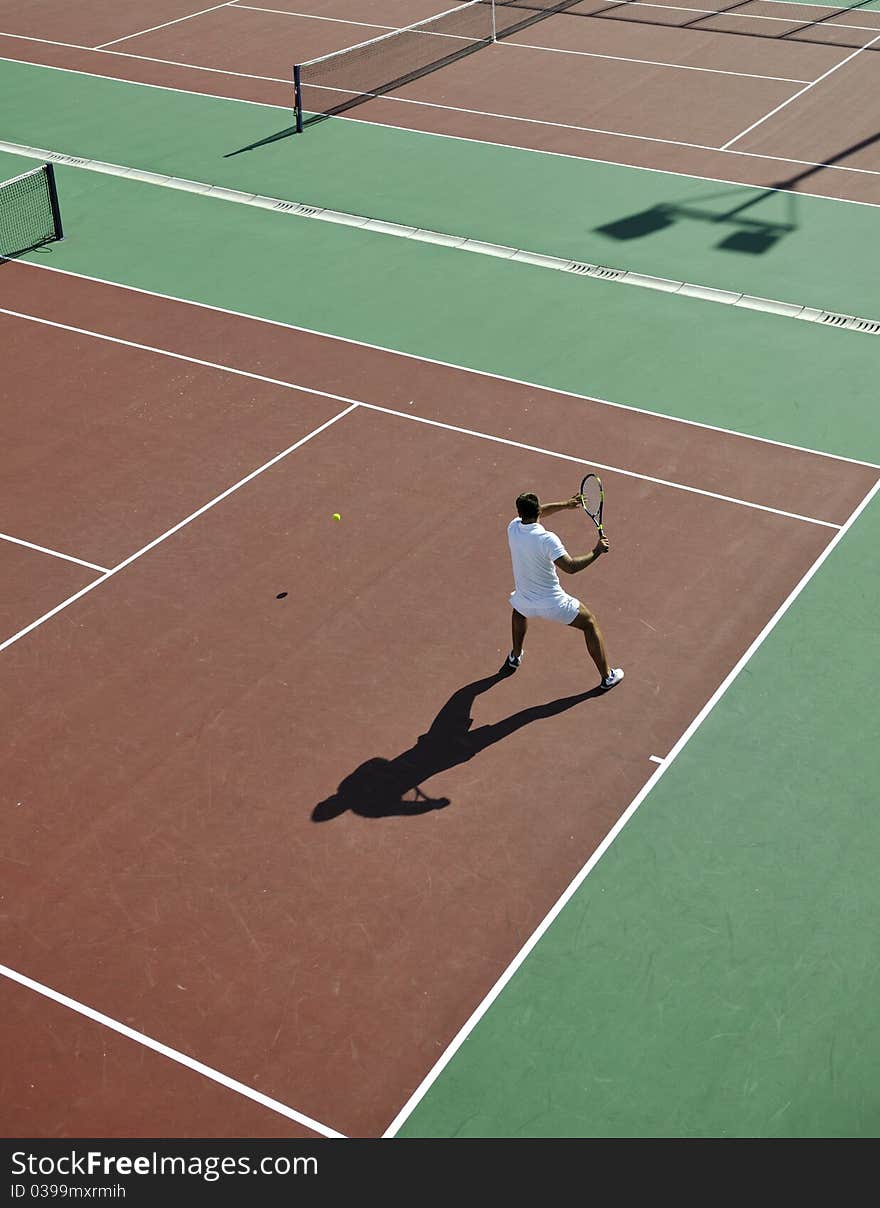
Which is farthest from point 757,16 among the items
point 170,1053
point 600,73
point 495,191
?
point 170,1053

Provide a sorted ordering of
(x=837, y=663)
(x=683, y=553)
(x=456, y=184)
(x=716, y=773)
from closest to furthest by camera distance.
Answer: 1. (x=716, y=773)
2. (x=837, y=663)
3. (x=683, y=553)
4. (x=456, y=184)

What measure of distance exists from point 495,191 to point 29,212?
6.77 m

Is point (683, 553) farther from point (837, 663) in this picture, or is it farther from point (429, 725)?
point (429, 725)

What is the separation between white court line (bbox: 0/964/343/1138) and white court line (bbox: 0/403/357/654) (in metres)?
3.84

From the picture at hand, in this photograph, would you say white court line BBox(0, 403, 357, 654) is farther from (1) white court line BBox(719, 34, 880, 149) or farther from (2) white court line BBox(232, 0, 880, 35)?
(2) white court line BBox(232, 0, 880, 35)

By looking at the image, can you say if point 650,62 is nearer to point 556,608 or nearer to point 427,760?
point 556,608

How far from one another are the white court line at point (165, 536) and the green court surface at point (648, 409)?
Result: 234 cm

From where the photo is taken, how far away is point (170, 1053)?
8609 mm

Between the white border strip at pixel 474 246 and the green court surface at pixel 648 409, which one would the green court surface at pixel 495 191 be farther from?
the white border strip at pixel 474 246

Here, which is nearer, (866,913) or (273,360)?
(866,913)

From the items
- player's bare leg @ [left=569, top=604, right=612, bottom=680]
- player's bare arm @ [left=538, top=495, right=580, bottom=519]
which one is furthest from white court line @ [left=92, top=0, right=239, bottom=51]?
player's bare leg @ [left=569, top=604, right=612, bottom=680]
